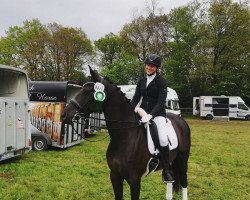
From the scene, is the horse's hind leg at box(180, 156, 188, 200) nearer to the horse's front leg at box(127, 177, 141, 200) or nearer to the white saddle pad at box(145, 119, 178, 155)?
the white saddle pad at box(145, 119, 178, 155)

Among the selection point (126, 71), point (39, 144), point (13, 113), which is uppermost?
point (126, 71)

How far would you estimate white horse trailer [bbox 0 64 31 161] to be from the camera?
1220cm

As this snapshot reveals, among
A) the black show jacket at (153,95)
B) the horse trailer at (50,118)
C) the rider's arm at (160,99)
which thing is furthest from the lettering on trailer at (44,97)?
the rider's arm at (160,99)

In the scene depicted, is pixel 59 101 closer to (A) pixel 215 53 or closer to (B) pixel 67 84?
(B) pixel 67 84

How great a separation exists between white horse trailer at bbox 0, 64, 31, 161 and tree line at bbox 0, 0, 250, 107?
95.9ft

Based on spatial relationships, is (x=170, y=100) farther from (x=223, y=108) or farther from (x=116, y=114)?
(x=116, y=114)

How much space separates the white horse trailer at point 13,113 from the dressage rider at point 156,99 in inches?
272

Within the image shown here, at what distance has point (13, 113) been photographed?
12789 mm

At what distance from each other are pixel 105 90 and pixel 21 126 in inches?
316

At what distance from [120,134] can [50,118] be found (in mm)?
10297

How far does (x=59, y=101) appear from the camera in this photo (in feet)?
55.3

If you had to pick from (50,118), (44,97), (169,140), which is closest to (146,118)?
(169,140)

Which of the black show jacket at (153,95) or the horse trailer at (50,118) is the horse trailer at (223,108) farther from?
the black show jacket at (153,95)

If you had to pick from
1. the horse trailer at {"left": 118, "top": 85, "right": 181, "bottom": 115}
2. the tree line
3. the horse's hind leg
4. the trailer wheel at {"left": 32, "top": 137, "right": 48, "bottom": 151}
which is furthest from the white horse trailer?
the tree line
